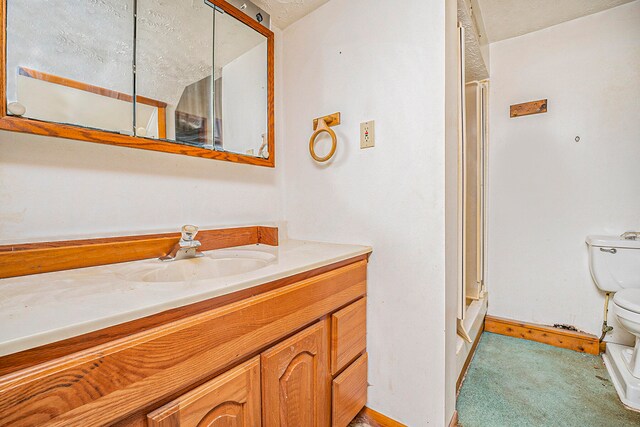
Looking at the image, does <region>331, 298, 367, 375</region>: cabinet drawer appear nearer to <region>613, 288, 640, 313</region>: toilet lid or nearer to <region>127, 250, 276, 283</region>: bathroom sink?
<region>127, 250, 276, 283</region>: bathroom sink

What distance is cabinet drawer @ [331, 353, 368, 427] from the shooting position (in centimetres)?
100

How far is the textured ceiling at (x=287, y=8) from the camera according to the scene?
4.40ft

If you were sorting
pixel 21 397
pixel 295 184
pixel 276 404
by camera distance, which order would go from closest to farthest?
1. pixel 21 397
2. pixel 276 404
3. pixel 295 184

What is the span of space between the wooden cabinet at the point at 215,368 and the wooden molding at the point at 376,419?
0.55 ft

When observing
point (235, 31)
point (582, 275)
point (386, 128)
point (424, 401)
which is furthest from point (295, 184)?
point (582, 275)

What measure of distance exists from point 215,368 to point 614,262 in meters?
2.21

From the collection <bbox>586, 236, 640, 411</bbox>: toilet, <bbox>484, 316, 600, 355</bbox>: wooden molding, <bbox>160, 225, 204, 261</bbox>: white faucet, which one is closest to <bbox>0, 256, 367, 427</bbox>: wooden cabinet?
<bbox>160, 225, 204, 261</bbox>: white faucet

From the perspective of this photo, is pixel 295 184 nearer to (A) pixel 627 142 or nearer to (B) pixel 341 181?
(B) pixel 341 181

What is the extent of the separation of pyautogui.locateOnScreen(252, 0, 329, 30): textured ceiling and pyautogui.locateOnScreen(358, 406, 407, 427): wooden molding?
194 centimetres

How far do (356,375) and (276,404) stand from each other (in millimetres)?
471

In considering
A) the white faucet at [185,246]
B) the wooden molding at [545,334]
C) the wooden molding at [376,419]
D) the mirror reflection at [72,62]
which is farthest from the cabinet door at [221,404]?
the wooden molding at [545,334]

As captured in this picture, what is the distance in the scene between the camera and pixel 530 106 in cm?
192

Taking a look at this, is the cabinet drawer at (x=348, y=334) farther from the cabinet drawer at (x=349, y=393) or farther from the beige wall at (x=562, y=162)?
the beige wall at (x=562, y=162)

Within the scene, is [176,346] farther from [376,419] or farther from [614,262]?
[614,262]
